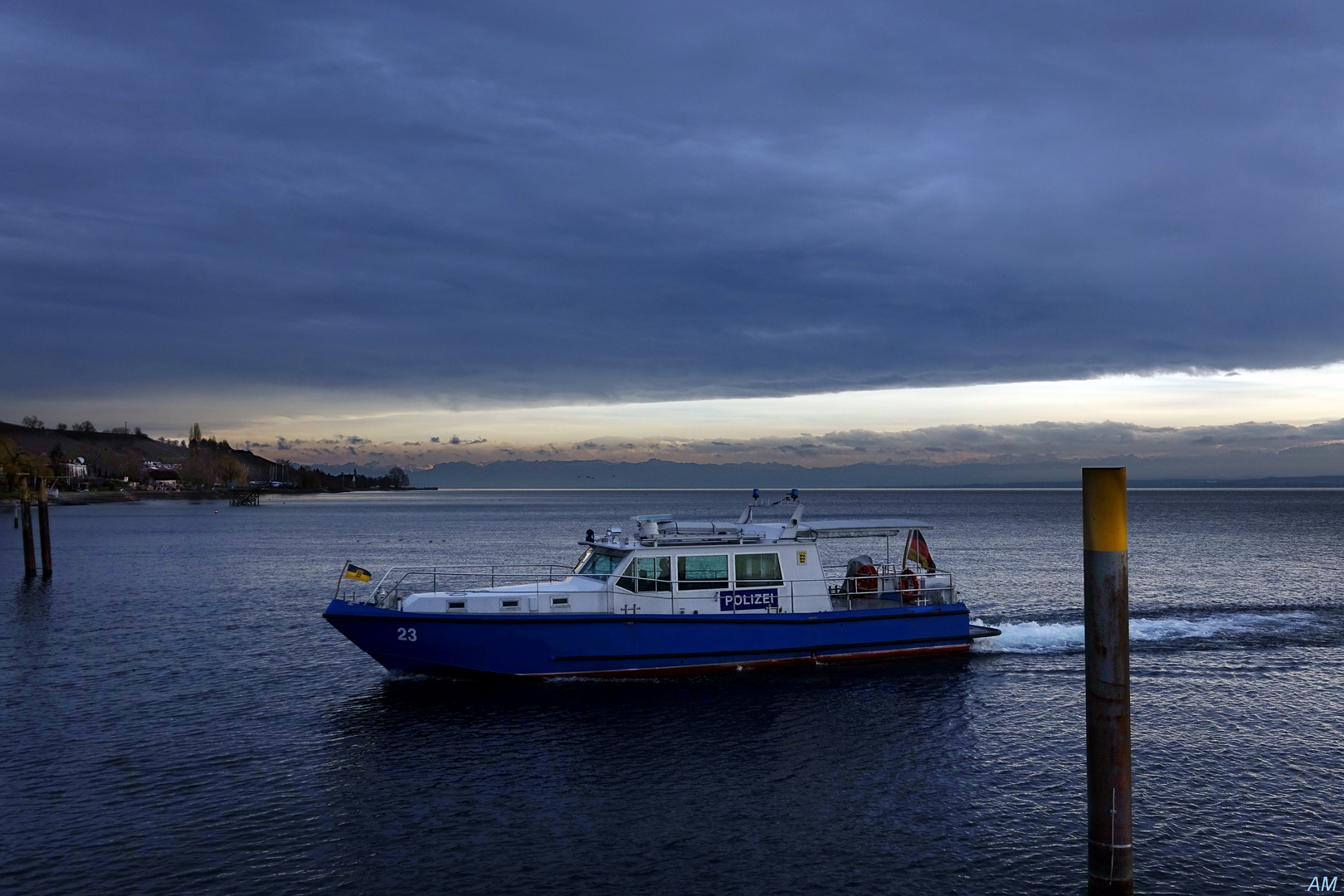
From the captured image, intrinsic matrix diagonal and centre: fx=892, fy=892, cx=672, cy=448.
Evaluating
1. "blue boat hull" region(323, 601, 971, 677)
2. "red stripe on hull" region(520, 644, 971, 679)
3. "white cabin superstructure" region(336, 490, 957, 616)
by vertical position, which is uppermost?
"white cabin superstructure" region(336, 490, 957, 616)

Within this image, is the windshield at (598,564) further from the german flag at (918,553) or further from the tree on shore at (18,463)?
the tree on shore at (18,463)

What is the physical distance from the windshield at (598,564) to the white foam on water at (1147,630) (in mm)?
11360

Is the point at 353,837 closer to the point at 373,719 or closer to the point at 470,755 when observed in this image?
the point at 470,755

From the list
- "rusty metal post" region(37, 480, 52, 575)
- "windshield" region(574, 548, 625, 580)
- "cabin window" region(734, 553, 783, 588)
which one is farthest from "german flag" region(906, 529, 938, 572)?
"rusty metal post" region(37, 480, 52, 575)

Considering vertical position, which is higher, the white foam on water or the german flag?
the german flag

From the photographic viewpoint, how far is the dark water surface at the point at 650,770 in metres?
12.3

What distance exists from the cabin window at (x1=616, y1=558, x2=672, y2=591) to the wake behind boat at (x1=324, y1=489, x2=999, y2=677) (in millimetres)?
29

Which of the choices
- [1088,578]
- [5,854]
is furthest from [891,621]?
[5,854]

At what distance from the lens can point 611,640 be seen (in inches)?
850

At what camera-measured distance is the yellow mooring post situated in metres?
9.48

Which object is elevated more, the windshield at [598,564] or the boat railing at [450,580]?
the windshield at [598,564]

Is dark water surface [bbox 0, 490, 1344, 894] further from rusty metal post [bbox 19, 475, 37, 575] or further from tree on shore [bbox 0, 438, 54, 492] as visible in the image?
tree on shore [bbox 0, 438, 54, 492]

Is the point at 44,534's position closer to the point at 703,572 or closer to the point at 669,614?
the point at 669,614

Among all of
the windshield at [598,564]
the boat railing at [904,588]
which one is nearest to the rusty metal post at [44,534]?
the windshield at [598,564]
